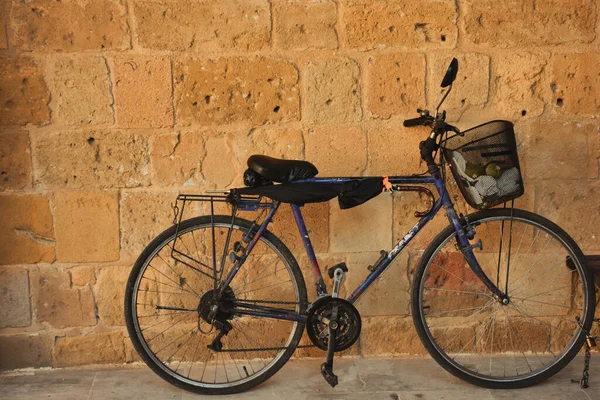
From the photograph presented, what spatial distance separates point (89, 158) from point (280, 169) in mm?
1144

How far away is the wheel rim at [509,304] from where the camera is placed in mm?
4297

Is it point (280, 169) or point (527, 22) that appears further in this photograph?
point (527, 22)

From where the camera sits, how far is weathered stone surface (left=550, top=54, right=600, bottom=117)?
416 centimetres

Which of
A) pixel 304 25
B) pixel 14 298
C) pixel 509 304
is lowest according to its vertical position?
pixel 509 304

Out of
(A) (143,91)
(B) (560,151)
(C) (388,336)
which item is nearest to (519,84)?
(B) (560,151)

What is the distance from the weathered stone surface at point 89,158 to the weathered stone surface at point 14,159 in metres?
0.05

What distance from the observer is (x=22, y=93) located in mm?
4016

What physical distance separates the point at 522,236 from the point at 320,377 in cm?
141

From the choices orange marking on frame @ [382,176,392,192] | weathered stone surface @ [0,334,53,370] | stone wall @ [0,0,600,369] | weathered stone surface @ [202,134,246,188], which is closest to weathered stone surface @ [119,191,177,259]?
stone wall @ [0,0,600,369]

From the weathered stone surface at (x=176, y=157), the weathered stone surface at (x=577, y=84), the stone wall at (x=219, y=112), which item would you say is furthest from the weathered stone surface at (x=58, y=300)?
the weathered stone surface at (x=577, y=84)

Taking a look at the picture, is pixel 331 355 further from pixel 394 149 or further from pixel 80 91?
pixel 80 91

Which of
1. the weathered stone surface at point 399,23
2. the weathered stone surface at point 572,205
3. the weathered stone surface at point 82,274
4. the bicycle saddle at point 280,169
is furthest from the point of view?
the weathered stone surface at point 572,205

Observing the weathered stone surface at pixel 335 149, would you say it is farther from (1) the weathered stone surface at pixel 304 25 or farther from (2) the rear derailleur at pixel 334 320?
(2) the rear derailleur at pixel 334 320

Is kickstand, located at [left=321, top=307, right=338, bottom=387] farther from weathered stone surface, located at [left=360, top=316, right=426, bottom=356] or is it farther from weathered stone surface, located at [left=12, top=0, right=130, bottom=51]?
weathered stone surface, located at [left=12, top=0, right=130, bottom=51]
